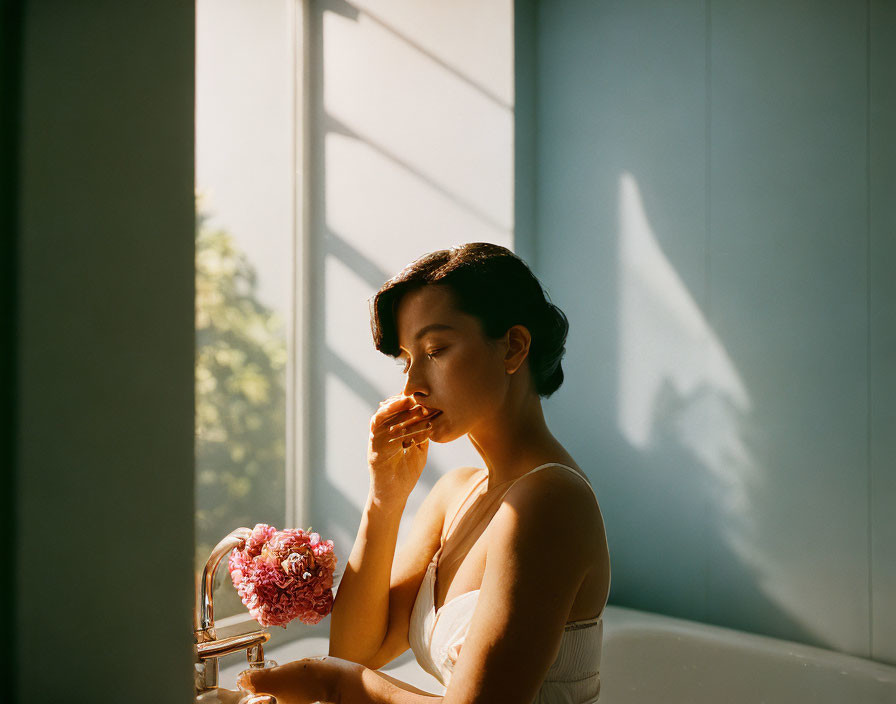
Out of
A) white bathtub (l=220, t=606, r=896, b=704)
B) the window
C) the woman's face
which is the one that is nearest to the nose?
the woman's face

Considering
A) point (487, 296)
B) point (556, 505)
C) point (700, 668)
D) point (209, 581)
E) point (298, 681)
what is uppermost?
point (487, 296)

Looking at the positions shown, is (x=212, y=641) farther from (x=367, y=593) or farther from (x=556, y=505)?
(x=556, y=505)

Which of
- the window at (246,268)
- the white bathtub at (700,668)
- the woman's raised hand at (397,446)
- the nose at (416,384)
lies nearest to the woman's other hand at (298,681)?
the woman's raised hand at (397,446)

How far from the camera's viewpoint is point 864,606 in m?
1.58

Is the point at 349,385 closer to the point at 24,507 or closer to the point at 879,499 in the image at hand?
the point at 879,499

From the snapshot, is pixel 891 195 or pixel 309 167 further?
pixel 309 167

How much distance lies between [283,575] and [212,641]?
118 mm

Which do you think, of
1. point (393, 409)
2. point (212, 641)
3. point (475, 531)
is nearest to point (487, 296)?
point (393, 409)

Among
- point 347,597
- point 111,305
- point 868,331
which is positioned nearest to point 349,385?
point 347,597

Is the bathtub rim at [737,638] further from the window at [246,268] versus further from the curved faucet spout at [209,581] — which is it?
the curved faucet spout at [209,581]

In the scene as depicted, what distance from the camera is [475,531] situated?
1.05 meters

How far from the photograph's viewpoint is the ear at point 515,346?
1004mm

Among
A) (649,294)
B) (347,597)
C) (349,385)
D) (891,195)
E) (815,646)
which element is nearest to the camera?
(347,597)

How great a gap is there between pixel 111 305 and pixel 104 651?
0.19 metres
